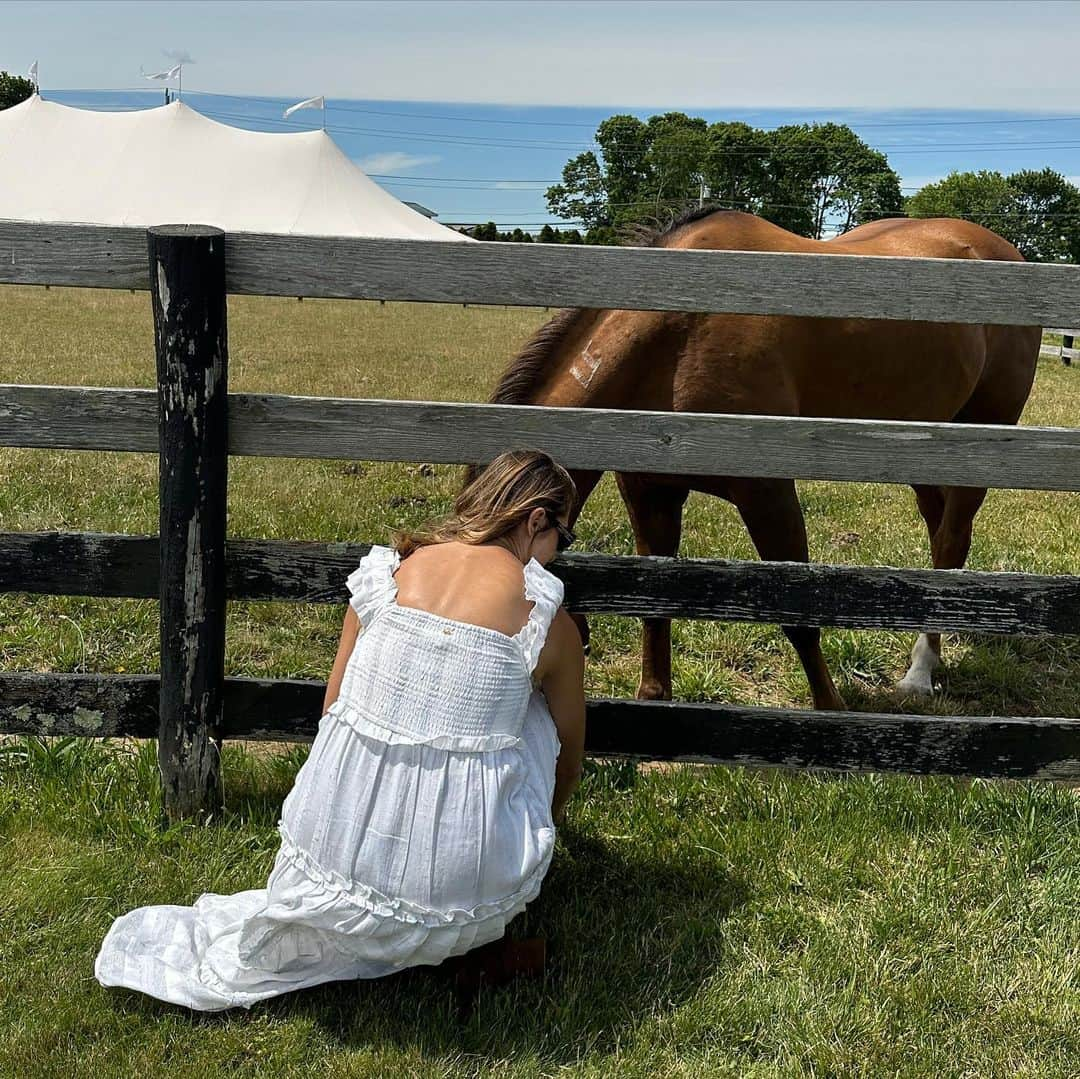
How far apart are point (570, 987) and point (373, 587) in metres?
→ 1.11

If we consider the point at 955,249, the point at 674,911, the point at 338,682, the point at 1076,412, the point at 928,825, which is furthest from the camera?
the point at 1076,412

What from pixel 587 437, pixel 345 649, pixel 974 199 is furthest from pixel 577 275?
pixel 974 199

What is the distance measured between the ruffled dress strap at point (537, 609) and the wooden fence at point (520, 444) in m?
0.54

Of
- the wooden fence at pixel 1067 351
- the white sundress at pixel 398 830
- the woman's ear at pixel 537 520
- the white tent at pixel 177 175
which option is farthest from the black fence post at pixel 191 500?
the white tent at pixel 177 175

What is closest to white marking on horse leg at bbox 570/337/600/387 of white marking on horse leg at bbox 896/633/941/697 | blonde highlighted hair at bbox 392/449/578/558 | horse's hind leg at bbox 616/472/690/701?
horse's hind leg at bbox 616/472/690/701

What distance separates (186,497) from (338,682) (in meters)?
0.73

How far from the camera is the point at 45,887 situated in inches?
114

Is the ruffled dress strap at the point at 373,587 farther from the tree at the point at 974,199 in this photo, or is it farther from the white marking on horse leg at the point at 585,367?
the tree at the point at 974,199

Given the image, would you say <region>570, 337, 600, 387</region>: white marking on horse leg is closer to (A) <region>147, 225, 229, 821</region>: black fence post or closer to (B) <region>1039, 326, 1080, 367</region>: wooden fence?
(A) <region>147, 225, 229, 821</region>: black fence post

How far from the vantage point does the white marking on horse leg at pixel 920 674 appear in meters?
4.91

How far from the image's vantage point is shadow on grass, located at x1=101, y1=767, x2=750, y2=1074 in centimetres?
246

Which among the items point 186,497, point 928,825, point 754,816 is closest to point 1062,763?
point 928,825

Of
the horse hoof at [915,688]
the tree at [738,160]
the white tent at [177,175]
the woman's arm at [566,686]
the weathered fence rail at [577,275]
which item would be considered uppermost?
the tree at [738,160]

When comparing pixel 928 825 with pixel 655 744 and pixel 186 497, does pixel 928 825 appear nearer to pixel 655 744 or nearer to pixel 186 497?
pixel 655 744
